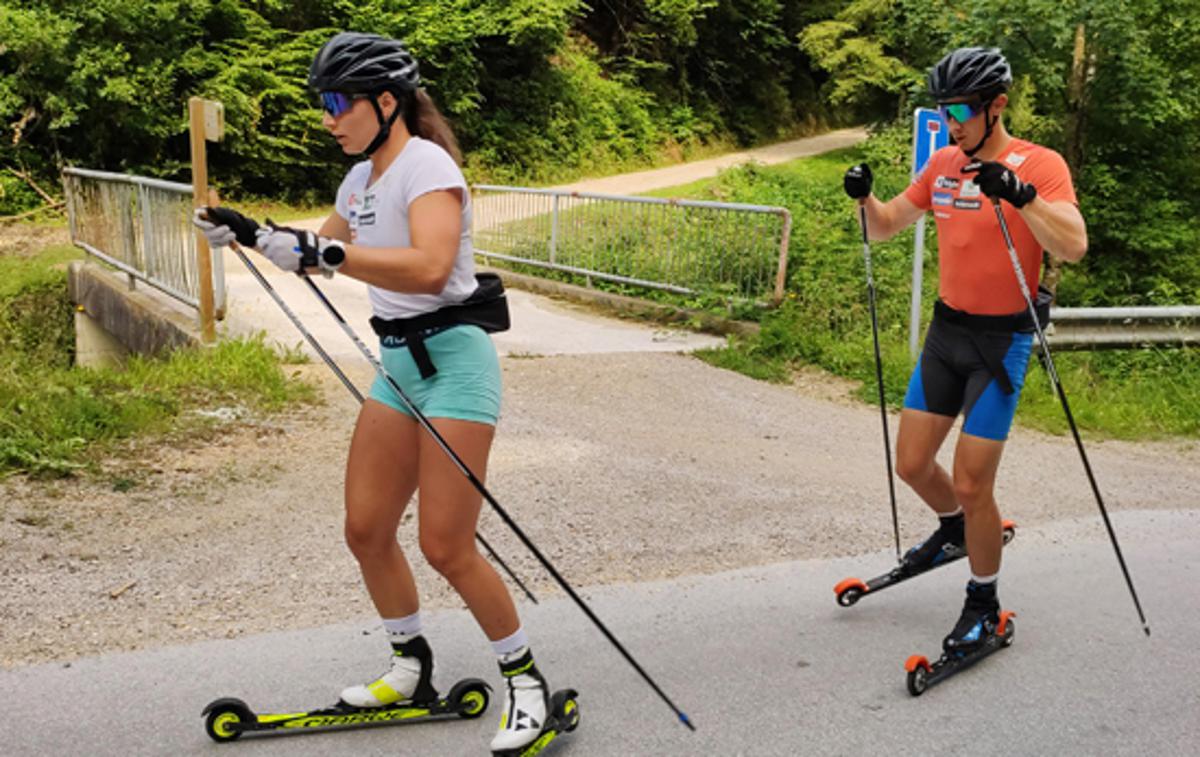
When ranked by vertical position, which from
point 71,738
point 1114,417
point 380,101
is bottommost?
point 1114,417

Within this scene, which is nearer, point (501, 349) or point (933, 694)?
point (933, 694)

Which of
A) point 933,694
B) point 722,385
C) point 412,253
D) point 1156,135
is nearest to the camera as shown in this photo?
point 412,253

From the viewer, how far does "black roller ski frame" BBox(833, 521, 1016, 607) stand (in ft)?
15.5

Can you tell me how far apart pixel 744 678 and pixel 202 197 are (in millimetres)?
6657

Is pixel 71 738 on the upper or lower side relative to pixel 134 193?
lower

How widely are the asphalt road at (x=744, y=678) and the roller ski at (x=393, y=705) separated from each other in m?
0.04

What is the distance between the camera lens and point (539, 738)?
11.1 ft

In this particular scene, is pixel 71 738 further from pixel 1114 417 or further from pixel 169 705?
pixel 1114 417

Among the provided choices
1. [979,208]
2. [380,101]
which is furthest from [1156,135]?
[380,101]

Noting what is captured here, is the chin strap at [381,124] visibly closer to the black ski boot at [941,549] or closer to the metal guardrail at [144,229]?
Result: the black ski boot at [941,549]

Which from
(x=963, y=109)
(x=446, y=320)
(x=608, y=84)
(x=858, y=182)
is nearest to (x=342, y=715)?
(x=446, y=320)

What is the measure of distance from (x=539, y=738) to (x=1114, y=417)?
7.11 metres

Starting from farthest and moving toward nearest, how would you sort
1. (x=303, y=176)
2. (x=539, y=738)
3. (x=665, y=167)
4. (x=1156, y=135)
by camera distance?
(x=665, y=167), (x=303, y=176), (x=1156, y=135), (x=539, y=738)

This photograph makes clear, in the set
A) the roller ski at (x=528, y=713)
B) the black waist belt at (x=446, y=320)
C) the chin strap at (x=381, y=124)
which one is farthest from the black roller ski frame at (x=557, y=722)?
the chin strap at (x=381, y=124)
